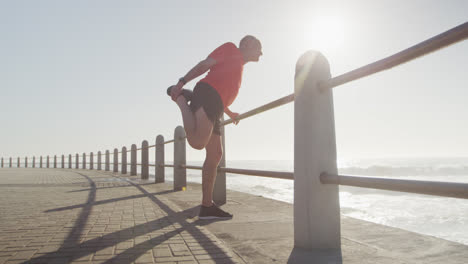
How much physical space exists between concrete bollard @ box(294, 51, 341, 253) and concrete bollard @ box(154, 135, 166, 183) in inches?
223

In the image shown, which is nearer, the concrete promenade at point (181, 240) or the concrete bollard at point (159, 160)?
the concrete promenade at point (181, 240)

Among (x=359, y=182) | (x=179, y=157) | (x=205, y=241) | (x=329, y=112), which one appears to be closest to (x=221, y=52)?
(x=329, y=112)

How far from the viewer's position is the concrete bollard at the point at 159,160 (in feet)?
23.9

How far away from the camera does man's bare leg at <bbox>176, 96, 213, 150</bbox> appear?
2.74m

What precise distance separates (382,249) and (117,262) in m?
1.37

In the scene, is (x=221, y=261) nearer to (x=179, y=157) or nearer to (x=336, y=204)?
(x=336, y=204)

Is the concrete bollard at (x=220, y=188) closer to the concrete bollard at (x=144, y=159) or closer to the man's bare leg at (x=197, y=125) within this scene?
the man's bare leg at (x=197, y=125)

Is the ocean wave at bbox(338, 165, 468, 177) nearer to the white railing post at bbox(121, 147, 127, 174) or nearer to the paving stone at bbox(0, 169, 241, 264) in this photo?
the white railing post at bbox(121, 147, 127, 174)

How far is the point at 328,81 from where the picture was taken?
5.98ft

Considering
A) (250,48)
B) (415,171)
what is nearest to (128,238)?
(250,48)

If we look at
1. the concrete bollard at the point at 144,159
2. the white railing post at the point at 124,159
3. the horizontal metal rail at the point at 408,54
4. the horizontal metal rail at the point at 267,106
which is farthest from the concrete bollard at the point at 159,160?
the horizontal metal rail at the point at 408,54

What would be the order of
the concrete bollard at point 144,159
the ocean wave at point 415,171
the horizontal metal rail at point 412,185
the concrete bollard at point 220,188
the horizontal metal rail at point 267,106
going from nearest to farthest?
the horizontal metal rail at point 412,185 → the horizontal metal rail at point 267,106 → the concrete bollard at point 220,188 → the concrete bollard at point 144,159 → the ocean wave at point 415,171

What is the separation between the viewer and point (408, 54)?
4.42 ft

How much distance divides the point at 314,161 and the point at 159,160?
6.02 meters
